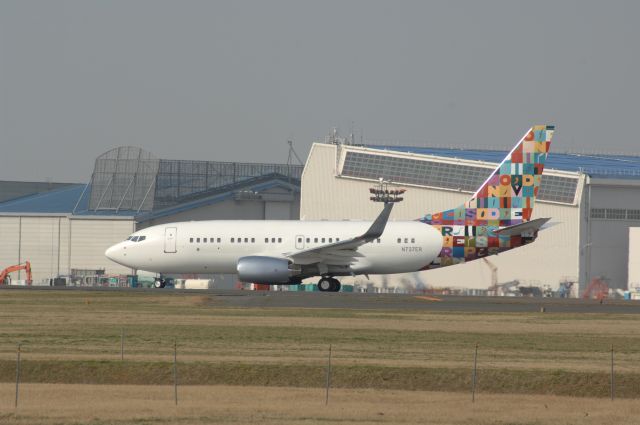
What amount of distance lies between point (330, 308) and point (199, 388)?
20.2m

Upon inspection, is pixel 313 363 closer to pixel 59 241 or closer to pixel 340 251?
pixel 340 251

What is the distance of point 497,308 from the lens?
4603 cm

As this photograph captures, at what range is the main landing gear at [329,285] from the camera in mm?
58406

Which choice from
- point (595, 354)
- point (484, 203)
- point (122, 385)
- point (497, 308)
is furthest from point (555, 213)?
point (122, 385)

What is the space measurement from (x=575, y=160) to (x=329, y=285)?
3892 centimetres

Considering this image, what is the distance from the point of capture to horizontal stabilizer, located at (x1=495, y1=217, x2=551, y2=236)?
181ft

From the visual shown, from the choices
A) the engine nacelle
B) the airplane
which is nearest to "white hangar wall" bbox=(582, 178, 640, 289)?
the airplane

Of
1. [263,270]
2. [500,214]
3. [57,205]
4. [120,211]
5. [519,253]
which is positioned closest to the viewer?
[263,270]

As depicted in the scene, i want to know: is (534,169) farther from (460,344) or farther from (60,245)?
(60,245)

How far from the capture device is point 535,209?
7794cm

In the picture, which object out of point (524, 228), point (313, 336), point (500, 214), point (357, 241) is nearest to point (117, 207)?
point (357, 241)

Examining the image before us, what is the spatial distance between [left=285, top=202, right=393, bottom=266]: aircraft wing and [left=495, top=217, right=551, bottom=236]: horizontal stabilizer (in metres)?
5.79

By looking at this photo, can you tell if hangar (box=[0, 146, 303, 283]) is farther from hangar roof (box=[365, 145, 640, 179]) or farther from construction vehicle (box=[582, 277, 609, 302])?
construction vehicle (box=[582, 277, 609, 302])

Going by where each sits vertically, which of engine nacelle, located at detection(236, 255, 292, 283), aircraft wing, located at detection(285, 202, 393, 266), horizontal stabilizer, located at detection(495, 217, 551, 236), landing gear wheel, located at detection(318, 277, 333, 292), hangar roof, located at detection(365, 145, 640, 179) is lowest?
landing gear wheel, located at detection(318, 277, 333, 292)
